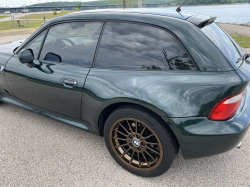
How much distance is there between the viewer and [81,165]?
2.31 metres

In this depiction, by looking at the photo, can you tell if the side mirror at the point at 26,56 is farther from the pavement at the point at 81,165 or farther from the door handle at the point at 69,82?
the pavement at the point at 81,165

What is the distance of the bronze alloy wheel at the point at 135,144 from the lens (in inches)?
78.9

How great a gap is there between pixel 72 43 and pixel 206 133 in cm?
180

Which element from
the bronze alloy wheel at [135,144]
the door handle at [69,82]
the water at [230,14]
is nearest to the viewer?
the bronze alloy wheel at [135,144]

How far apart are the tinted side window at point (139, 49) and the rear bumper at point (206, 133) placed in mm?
479

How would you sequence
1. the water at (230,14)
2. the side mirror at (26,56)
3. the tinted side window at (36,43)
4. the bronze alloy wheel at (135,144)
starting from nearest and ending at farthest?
the bronze alloy wheel at (135,144), the side mirror at (26,56), the tinted side window at (36,43), the water at (230,14)

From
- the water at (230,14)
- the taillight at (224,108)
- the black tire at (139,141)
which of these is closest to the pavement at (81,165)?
the black tire at (139,141)

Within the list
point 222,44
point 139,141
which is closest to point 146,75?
point 139,141

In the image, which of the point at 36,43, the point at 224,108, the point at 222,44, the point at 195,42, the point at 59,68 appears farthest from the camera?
the point at 36,43

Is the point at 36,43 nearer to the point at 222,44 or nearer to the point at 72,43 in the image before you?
the point at 72,43

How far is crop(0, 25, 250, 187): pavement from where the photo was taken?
2076 mm

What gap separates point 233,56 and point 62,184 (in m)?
2.08

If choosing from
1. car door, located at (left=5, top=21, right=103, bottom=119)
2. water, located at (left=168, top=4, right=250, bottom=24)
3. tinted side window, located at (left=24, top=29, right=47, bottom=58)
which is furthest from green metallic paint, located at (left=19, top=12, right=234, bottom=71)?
tinted side window, located at (left=24, top=29, right=47, bottom=58)

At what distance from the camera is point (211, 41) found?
185cm
